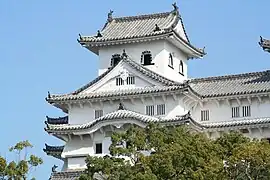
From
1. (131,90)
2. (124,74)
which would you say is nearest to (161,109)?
(131,90)

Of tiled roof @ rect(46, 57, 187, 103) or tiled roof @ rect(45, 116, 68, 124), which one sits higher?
tiled roof @ rect(46, 57, 187, 103)

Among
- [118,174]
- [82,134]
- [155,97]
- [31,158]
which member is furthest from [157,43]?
[118,174]

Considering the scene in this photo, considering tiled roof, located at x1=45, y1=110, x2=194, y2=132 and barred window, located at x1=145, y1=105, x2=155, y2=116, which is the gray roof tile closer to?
barred window, located at x1=145, y1=105, x2=155, y2=116

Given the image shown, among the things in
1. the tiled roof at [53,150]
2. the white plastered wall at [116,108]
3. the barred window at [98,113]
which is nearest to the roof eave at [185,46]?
the white plastered wall at [116,108]

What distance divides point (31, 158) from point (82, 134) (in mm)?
9263

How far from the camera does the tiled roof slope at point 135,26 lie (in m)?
45.5

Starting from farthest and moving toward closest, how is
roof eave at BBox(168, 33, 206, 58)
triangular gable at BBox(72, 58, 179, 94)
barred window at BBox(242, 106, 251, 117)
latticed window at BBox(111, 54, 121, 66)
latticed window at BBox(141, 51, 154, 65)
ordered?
latticed window at BBox(111, 54, 121, 66), latticed window at BBox(141, 51, 154, 65), roof eave at BBox(168, 33, 206, 58), triangular gable at BBox(72, 58, 179, 94), barred window at BBox(242, 106, 251, 117)

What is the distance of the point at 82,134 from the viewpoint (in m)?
43.2

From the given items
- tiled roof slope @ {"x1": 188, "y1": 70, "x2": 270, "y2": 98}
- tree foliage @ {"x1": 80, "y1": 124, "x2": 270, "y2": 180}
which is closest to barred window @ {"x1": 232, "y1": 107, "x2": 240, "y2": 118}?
tiled roof slope @ {"x1": 188, "y1": 70, "x2": 270, "y2": 98}

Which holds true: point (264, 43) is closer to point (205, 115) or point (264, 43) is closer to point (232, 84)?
point (232, 84)

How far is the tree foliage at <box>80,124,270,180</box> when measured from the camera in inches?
1102

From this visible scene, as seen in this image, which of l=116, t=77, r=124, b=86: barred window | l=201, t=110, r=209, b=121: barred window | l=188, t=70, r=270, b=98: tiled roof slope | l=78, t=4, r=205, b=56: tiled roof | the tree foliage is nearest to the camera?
the tree foliage

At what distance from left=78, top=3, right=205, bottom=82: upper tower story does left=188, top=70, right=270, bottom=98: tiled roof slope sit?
1969mm

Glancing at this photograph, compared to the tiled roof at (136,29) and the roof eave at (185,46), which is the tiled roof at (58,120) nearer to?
the tiled roof at (136,29)
